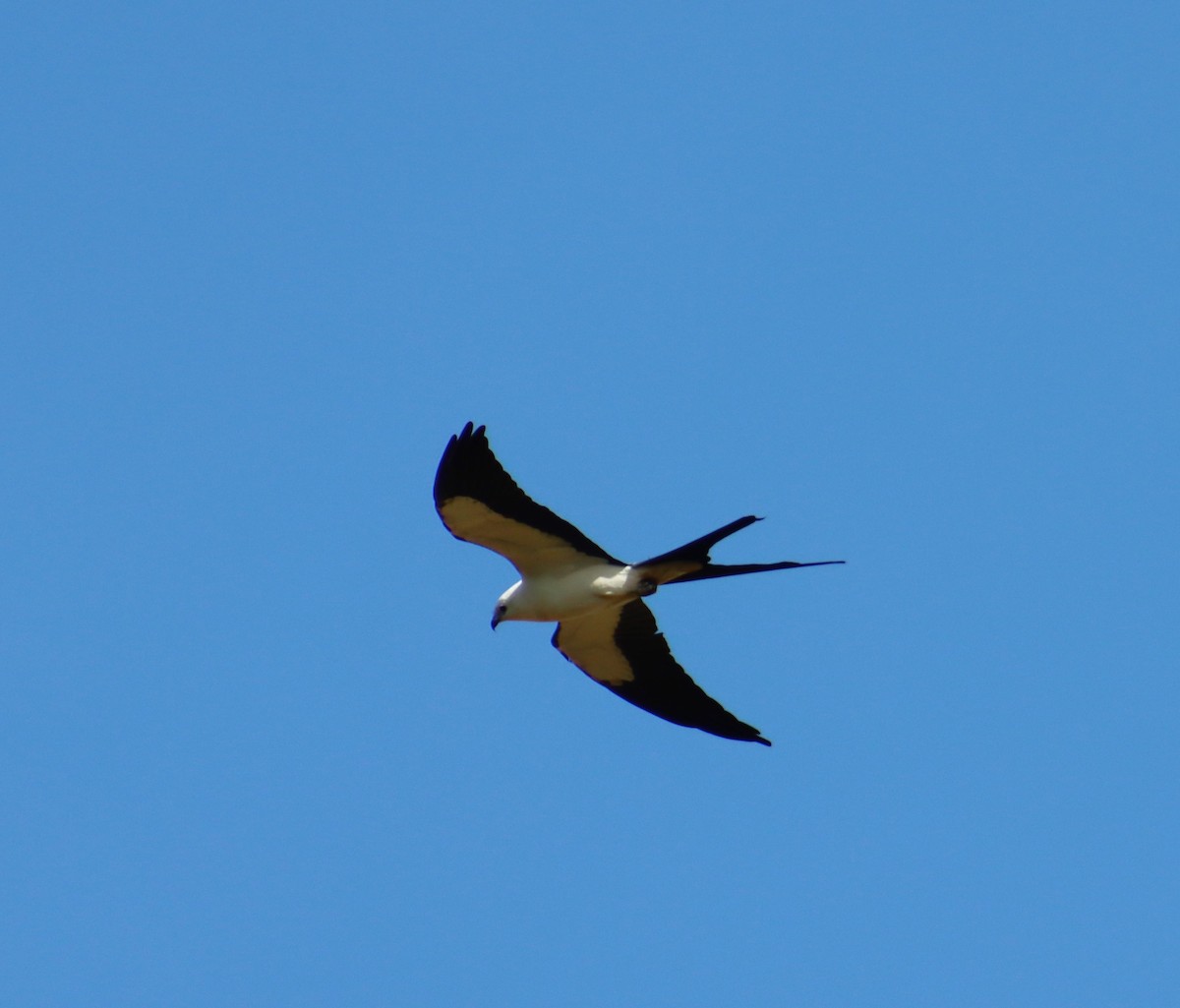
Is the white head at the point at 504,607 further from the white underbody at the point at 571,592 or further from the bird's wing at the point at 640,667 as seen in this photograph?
the bird's wing at the point at 640,667

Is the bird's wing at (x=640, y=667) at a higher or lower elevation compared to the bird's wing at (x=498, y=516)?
lower

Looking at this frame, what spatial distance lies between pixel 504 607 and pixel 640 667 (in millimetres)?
1100

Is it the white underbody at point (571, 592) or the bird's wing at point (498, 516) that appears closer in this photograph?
the bird's wing at point (498, 516)

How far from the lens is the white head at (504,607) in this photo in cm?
965

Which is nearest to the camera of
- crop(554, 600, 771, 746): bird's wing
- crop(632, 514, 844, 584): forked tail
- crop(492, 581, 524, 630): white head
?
crop(632, 514, 844, 584): forked tail

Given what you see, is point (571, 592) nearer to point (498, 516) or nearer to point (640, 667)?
point (498, 516)

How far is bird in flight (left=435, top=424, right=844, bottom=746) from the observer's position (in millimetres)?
8727

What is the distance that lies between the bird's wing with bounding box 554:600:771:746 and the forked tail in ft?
2.69

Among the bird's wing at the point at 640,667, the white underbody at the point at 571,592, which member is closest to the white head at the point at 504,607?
the white underbody at the point at 571,592

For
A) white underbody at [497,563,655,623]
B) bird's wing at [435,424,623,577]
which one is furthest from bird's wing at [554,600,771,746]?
bird's wing at [435,424,623,577]

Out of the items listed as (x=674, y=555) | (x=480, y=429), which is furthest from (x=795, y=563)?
(x=480, y=429)

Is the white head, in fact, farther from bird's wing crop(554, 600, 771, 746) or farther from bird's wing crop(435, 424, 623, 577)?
bird's wing crop(554, 600, 771, 746)

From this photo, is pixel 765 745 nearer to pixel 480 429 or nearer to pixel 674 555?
pixel 674 555

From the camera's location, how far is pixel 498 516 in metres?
9.01
